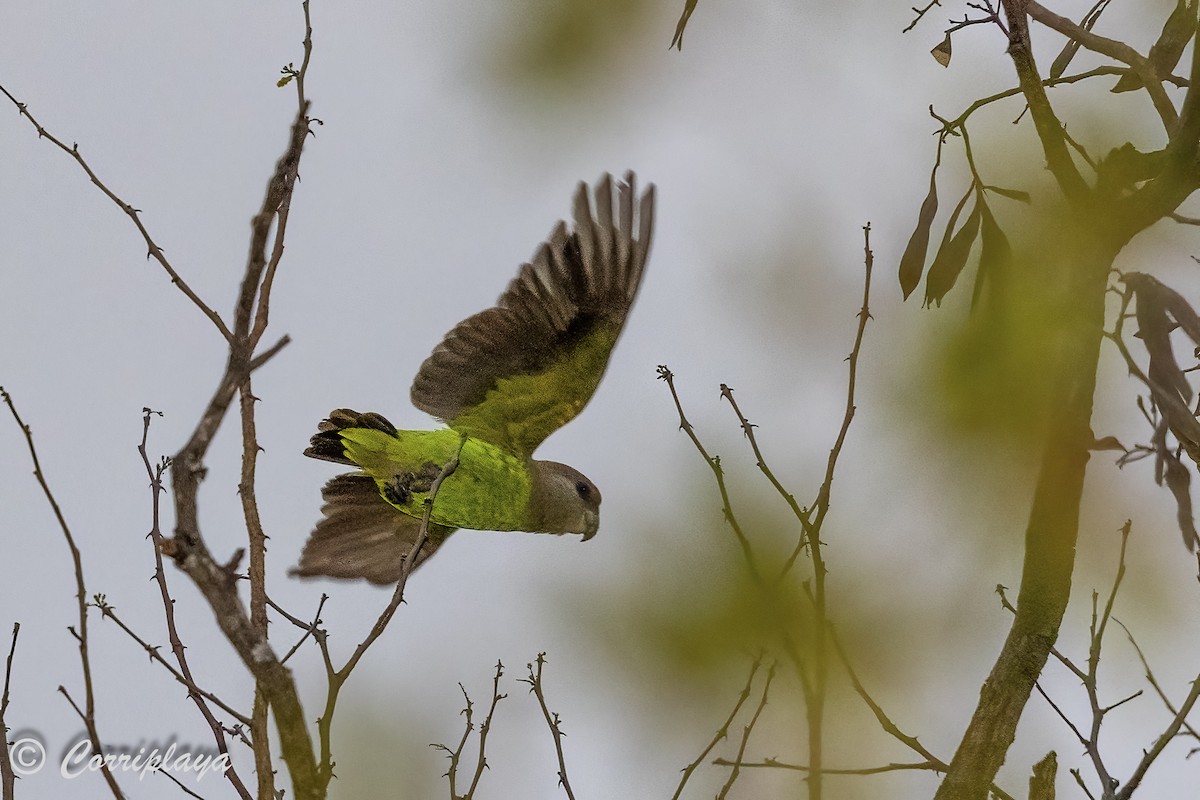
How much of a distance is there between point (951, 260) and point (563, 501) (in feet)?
5.63

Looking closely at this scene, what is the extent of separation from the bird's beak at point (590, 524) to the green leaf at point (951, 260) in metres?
1.72

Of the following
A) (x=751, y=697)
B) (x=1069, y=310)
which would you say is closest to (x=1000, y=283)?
(x=1069, y=310)

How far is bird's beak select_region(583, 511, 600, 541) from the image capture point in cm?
378

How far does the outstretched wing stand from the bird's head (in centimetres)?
22

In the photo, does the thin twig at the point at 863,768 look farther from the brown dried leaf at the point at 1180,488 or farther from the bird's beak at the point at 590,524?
the bird's beak at the point at 590,524

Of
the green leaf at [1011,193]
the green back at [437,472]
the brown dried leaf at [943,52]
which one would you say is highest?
the brown dried leaf at [943,52]

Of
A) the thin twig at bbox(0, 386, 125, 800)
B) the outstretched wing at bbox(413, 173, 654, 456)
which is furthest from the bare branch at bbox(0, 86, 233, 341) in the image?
the outstretched wing at bbox(413, 173, 654, 456)

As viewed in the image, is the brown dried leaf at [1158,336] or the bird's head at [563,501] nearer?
the brown dried leaf at [1158,336]

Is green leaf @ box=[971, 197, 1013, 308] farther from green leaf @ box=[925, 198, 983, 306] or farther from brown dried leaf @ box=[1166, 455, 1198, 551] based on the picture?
brown dried leaf @ box=[1166, 455, 1198, 551]

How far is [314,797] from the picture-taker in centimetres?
151

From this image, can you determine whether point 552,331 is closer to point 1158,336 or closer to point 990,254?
point 990,254

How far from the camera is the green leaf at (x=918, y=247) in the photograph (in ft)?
7.58

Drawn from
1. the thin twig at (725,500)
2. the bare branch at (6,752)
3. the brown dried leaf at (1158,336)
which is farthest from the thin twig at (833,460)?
the bare branch at (6,752)

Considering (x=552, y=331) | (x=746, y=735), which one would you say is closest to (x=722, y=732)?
(x=746, y=735)
